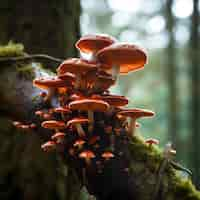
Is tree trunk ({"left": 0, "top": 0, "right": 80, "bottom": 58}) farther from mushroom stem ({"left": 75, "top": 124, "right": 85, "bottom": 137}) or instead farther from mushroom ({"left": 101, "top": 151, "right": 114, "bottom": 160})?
mushroom ({"left": 101, "top": 151, "right": 114, "bottom": 160})

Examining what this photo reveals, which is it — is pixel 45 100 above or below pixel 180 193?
above

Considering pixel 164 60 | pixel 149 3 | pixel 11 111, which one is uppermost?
pixel 149 3

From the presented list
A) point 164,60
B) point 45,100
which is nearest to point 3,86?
point 45,100

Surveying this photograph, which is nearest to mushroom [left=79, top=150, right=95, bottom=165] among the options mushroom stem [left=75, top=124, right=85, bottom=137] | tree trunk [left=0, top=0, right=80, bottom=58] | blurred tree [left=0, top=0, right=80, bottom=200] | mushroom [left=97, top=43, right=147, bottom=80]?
mushroom stem [left=75, top=124, right=85, bottom=137]

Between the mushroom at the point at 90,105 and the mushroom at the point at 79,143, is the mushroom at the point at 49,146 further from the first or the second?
the mushroom at the point at 90,105

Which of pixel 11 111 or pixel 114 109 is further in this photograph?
pixel 11 111

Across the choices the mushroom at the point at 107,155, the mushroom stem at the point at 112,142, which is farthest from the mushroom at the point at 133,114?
the mushroom at the point at 107,155

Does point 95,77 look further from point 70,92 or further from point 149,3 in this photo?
point 149,3

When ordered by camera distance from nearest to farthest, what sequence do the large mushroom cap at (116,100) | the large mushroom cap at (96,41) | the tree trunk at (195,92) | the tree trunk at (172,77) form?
the large mushroom cap at (116,100), the large mushroom cap at (96,41), the tree trunk at (195,92), the tree trunk at (172,77)
